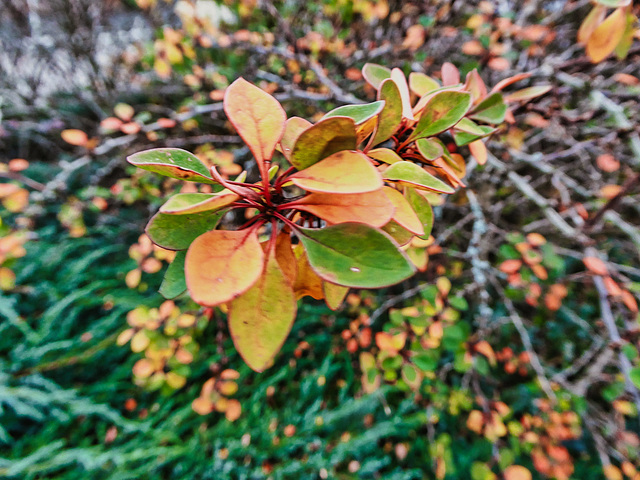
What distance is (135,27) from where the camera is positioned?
2492 mm

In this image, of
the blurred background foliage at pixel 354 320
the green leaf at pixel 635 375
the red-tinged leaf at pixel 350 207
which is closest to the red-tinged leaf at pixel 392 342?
the blurred background foliage at pixel 354 320

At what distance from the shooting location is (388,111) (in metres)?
0.29

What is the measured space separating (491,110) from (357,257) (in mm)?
277

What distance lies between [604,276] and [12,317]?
196 centimetres

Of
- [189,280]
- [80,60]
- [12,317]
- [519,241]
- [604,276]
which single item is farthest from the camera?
[80,60]

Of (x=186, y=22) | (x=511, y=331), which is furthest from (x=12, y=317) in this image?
(x=511, y=331)

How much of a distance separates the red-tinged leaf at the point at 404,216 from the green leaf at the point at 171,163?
16 cm

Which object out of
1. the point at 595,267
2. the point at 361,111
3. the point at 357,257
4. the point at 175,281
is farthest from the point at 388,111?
the point at 595,267

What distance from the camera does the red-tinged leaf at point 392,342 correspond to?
884 millimetres

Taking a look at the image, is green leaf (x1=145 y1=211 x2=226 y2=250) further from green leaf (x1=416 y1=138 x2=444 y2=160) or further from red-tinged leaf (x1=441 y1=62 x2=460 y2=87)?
red-tinged leaf (x1=441 y1=62 x2=460 y2=87)

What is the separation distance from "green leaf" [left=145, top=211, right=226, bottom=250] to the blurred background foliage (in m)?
0.63

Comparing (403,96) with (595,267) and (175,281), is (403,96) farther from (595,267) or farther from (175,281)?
(595,267)

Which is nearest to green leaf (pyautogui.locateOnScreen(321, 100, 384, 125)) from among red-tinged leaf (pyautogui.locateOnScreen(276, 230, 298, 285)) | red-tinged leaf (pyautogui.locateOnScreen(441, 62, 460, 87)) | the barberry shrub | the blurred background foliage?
the barberry shrub

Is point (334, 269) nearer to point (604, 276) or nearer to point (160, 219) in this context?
point (160, 219)
